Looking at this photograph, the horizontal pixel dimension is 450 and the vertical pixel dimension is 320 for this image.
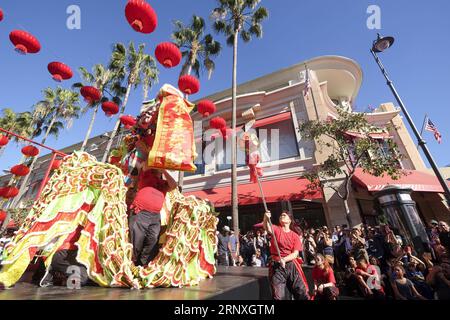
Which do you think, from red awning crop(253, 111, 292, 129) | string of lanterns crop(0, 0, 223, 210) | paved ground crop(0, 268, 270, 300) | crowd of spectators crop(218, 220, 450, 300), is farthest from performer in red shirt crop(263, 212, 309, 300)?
red awning crop(253, 111, 292, 129)

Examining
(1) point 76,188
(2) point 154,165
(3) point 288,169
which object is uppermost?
(3) point 288,169

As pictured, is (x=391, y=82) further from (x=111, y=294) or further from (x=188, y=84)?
(x=111, y=294)

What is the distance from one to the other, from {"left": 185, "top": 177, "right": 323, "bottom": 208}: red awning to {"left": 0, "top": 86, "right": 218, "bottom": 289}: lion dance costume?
6394 millimetres

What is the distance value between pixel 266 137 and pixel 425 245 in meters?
7.58

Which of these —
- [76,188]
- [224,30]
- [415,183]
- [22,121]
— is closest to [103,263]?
[76,188]

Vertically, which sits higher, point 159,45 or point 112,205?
point 159,45

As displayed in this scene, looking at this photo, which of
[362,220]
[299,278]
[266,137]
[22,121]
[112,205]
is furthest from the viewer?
[22,121]

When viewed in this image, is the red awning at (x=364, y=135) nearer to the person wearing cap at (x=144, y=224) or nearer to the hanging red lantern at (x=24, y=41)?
the person wearing cap at (x=144, y=224)

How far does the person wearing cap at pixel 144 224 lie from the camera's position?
2397 mm

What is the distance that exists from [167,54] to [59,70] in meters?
3.42

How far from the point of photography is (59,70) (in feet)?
20.0

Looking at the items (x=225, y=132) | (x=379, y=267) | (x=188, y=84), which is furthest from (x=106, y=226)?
(x=225, y=132)

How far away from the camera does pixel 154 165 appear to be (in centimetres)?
225
